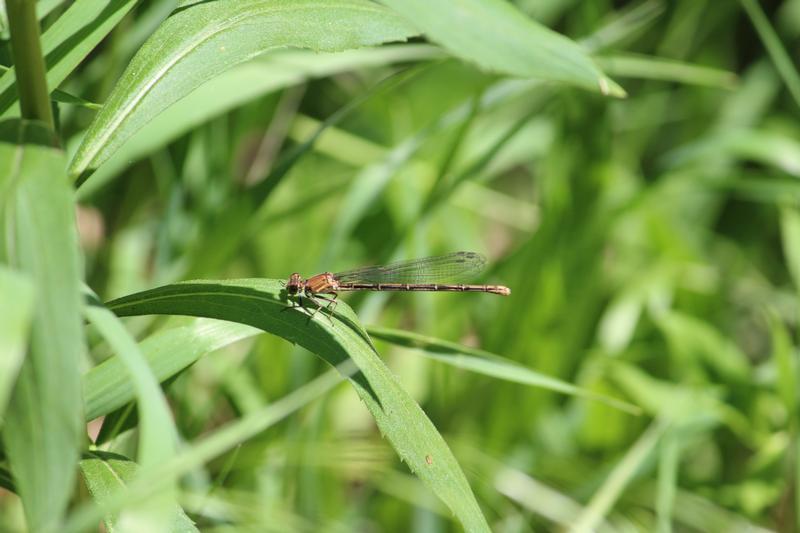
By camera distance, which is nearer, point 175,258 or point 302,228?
point 175,258

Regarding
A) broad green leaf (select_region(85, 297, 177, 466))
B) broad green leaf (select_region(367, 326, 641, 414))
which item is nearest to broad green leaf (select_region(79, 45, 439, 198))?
broad green leaf (select_region(367, 326, 641, 414))

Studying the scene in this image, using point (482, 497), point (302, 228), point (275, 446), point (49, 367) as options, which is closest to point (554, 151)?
point (302, 228)

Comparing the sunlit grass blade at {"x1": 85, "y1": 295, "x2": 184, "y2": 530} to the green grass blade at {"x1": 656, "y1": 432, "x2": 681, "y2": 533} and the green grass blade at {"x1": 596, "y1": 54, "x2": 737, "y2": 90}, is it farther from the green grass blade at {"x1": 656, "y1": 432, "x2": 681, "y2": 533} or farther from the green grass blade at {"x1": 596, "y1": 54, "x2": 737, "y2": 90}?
the green grass blade at {"x1": 596, "y1": 54, "x2": 737, "y2": 90}

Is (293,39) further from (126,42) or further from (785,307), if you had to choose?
(785,307)

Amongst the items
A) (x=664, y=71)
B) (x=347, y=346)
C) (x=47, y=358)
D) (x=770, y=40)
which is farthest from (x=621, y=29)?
(x=47, y=358)

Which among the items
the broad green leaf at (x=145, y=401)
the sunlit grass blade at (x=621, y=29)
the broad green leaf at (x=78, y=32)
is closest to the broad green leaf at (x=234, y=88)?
the sunlit grass blade at (x=621, y=29)

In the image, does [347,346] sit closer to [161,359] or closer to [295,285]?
[161,359]
